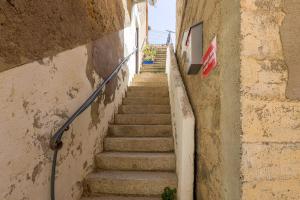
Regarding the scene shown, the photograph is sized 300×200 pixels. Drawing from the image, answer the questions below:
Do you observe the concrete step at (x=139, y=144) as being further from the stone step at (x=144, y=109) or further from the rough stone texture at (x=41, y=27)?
the rough stone texture at (x=41, y=27)

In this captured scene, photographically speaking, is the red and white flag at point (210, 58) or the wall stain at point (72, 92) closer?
the red and white flag at point (210, 58)

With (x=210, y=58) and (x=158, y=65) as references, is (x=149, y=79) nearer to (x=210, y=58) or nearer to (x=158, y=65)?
(x=158, y=65)

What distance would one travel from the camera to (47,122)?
162 cm

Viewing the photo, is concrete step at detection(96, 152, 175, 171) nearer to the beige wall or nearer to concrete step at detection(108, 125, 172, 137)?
concrete step at detection(108, 125, 172, 137)

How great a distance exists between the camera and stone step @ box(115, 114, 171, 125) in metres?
3.30

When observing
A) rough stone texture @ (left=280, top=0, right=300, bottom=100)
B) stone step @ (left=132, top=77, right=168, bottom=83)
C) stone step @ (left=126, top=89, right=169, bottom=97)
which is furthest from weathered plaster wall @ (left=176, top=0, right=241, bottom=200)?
stone step @ (left=132, top=77, right=168, bottom=83)

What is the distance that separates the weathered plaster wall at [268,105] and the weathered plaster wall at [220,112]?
40 millimetres

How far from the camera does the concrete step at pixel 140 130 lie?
9.96ft

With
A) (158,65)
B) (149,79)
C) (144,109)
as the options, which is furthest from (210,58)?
(158,65)

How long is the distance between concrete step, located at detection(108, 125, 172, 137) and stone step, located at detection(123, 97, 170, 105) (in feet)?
2.95

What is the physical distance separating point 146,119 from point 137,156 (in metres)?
0.89

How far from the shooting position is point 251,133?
0.99 metres

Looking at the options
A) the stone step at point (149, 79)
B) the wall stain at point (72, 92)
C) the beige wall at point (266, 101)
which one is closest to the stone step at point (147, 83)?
the stone step at point (149, 79)

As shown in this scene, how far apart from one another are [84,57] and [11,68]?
1.04 m
